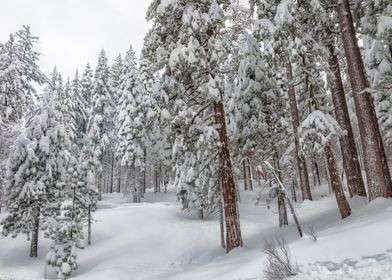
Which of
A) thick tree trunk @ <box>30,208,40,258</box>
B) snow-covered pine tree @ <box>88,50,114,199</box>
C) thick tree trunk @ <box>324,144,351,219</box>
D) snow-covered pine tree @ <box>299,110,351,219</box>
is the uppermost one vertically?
snow-covered pine tree @ <box>88,50,114,199</box>

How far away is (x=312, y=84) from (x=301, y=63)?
840 mm

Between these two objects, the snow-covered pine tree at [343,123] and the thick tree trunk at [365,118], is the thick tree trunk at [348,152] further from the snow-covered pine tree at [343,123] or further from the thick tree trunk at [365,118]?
the thick tree trunk at [365,118]

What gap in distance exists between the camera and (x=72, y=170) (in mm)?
22391

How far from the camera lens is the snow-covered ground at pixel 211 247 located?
615cm

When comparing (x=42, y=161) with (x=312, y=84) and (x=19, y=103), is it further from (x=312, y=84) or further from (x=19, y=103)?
(x=312, y=84)

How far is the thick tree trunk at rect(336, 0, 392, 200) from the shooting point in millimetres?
10180

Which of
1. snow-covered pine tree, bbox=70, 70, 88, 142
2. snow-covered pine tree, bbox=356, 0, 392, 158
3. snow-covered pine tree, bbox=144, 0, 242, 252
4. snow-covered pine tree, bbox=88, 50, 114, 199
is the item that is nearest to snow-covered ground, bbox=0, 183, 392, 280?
snow-covered pine tree, bbox=144, 0, 242, 252

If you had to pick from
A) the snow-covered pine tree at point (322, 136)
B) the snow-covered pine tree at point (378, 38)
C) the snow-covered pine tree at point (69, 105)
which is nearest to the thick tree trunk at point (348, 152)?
the snow-covered pine tree at point (378, 38)

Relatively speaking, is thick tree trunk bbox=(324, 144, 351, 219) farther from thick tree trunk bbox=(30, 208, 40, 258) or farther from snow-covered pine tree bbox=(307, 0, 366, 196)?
thick tree trunk bbox=(30, 208, 40, 258)

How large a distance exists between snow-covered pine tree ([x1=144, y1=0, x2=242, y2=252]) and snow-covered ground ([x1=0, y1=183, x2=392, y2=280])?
11.1 ft

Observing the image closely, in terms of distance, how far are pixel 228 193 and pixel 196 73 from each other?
4.58m

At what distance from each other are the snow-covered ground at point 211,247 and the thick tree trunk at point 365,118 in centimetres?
65

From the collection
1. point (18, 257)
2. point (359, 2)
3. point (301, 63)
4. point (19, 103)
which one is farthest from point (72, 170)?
point (359, 2)

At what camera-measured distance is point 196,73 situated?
1269cm
